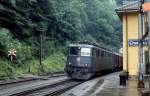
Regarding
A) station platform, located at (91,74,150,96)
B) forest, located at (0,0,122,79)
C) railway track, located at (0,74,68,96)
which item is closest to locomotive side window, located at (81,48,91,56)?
railway track, located at (0,74,68,96)

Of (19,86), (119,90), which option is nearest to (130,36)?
(19,86)

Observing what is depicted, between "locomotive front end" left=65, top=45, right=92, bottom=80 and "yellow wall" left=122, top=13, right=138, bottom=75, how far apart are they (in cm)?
363

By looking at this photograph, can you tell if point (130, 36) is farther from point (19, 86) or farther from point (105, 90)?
point (105, 90)

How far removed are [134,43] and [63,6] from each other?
32.2m

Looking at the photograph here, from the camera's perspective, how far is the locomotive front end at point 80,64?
109 feet

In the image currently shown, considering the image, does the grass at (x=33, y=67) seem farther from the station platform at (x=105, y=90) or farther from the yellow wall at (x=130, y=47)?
the station platform at (x=105, y=90)

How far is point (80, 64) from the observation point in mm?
33375

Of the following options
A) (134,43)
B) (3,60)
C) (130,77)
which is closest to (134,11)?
(134,43)

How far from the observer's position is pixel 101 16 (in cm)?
9156

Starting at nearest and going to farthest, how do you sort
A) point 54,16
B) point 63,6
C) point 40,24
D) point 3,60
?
point 3,60 → point 40,24 → point 54,16 → point 63,6

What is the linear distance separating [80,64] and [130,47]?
503cm

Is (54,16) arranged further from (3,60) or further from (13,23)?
(3,60)

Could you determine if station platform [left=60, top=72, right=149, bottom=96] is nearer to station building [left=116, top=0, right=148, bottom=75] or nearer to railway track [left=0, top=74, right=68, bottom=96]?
railway track [left=0, top=74, right=68, bottom=96]

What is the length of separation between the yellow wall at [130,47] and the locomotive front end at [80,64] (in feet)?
11.9
